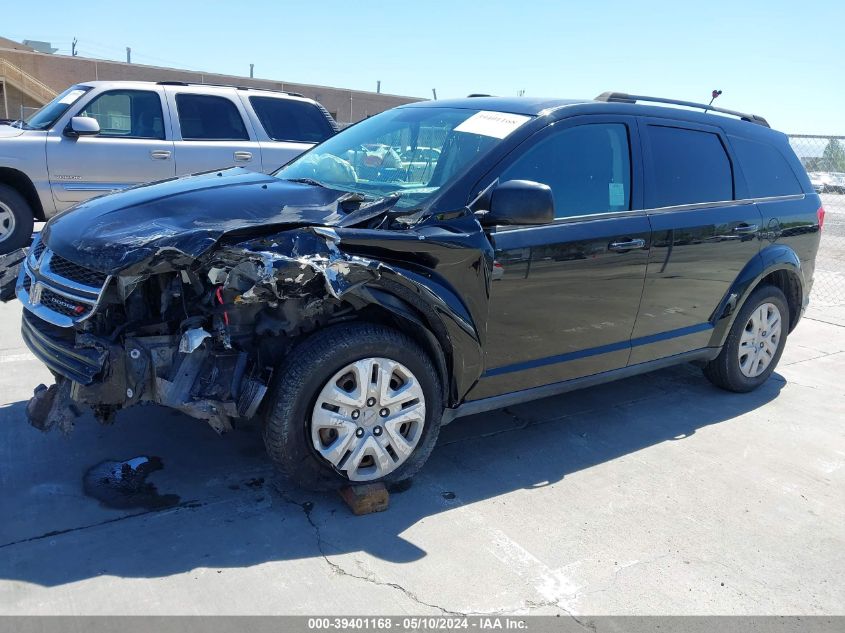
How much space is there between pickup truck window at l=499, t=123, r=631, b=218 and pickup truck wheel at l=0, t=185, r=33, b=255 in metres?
6.51

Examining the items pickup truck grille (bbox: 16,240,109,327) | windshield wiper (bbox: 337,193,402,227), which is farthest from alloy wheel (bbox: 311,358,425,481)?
pickup truck grille (bbox: 16,240,109,327)

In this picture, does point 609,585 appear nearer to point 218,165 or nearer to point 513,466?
point 513,466

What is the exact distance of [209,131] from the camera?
28.3 ft

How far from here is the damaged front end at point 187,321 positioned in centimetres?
289

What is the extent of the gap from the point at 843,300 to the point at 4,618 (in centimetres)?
990

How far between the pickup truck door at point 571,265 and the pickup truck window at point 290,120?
5.40m

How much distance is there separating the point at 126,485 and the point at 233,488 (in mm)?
505

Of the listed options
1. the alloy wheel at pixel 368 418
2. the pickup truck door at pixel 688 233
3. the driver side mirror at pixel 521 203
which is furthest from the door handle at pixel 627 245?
the alloy wheel at pixel 368 418

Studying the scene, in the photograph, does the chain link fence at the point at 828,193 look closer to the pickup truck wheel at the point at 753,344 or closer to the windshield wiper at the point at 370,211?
the pickup truck wheel at the point at 753,344

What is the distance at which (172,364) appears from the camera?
298 cm

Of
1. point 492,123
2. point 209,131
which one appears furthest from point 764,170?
point 209,131

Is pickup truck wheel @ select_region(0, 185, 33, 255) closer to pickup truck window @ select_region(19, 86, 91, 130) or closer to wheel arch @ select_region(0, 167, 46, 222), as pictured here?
wheel arch @ select_region(0, 167, 46, 222)

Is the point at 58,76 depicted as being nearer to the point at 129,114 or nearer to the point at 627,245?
the point at 129,114

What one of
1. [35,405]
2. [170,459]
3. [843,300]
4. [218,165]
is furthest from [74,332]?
[843,300]
